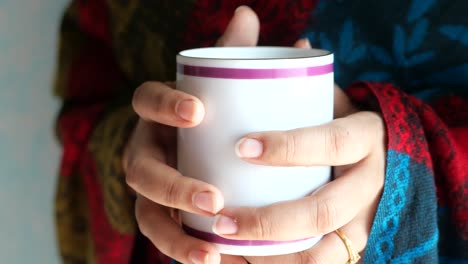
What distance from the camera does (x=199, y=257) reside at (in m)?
0.44

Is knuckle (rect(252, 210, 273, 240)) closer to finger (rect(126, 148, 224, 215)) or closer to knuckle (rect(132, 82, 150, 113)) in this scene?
finger (rect(126, 148, 224, 215))

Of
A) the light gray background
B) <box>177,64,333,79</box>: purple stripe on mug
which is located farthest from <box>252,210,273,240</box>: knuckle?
the light gray background

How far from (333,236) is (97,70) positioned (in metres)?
0.53

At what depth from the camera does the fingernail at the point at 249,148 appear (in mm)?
393

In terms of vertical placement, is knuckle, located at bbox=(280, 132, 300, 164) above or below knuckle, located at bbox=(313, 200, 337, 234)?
above

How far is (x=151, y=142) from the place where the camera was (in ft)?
1.79

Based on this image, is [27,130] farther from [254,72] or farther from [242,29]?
[254,72]

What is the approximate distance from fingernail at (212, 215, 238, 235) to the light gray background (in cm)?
63

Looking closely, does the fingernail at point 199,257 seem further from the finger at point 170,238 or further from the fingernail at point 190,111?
the fingernail at point 190,111

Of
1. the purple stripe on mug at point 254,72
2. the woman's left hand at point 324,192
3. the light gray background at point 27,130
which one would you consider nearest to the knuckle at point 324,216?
the woman's left hand at point 324,192

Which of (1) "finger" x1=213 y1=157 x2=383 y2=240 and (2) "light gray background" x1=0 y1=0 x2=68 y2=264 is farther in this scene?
(2) "light gray background" x1=0 y1=0 x2=68 y2=264

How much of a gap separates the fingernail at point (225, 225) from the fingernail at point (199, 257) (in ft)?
0.10

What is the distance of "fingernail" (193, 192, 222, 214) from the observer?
16.2 inches

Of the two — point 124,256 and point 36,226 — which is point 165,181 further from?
point 36,226
